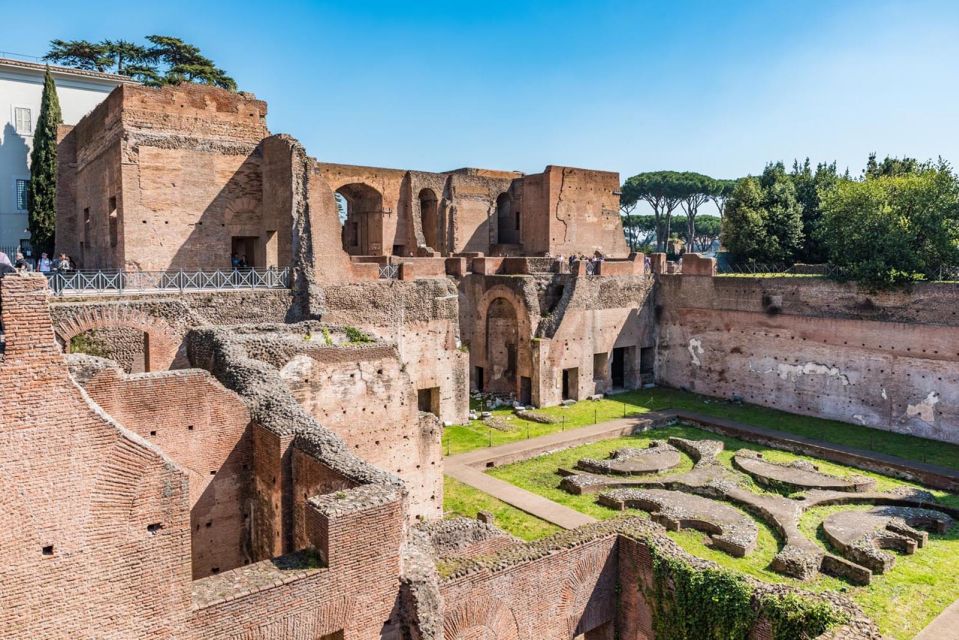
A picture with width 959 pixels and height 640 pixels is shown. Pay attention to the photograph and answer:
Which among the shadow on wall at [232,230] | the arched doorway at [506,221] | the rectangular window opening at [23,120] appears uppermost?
the rectangular window opening at [23,120]

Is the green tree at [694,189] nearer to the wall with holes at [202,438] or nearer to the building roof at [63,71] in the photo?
the building roof at [63,71]

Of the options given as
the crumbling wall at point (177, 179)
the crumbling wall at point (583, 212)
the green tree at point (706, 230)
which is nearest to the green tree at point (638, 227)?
the green tree at point (706, 230)

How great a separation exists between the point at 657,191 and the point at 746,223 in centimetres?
2525

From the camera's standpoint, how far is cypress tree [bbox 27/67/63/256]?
2627cm

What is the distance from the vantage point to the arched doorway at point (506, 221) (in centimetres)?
3428

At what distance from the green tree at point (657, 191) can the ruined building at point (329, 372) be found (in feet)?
69.9

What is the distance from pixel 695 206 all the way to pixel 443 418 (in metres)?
40.7

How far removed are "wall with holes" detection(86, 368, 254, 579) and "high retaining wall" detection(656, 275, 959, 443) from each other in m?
19.8

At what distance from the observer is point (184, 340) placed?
48.6 feet

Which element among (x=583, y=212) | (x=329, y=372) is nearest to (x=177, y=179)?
(x=329, y=372)

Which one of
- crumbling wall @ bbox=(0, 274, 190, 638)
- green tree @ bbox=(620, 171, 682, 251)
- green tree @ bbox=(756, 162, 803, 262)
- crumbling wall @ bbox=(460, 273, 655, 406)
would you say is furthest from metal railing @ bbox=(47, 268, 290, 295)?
green tree @ bbox=(620, 171, 682, 251)

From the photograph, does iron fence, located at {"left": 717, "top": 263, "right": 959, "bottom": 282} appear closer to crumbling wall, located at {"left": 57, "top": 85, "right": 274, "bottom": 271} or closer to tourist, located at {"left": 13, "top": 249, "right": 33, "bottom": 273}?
crumbling wall, located at {"left": 57, "top": 85, "right": 274, "bottom": 271}

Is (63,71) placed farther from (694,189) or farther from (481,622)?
(694,189)

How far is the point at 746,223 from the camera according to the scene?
3070 cm
